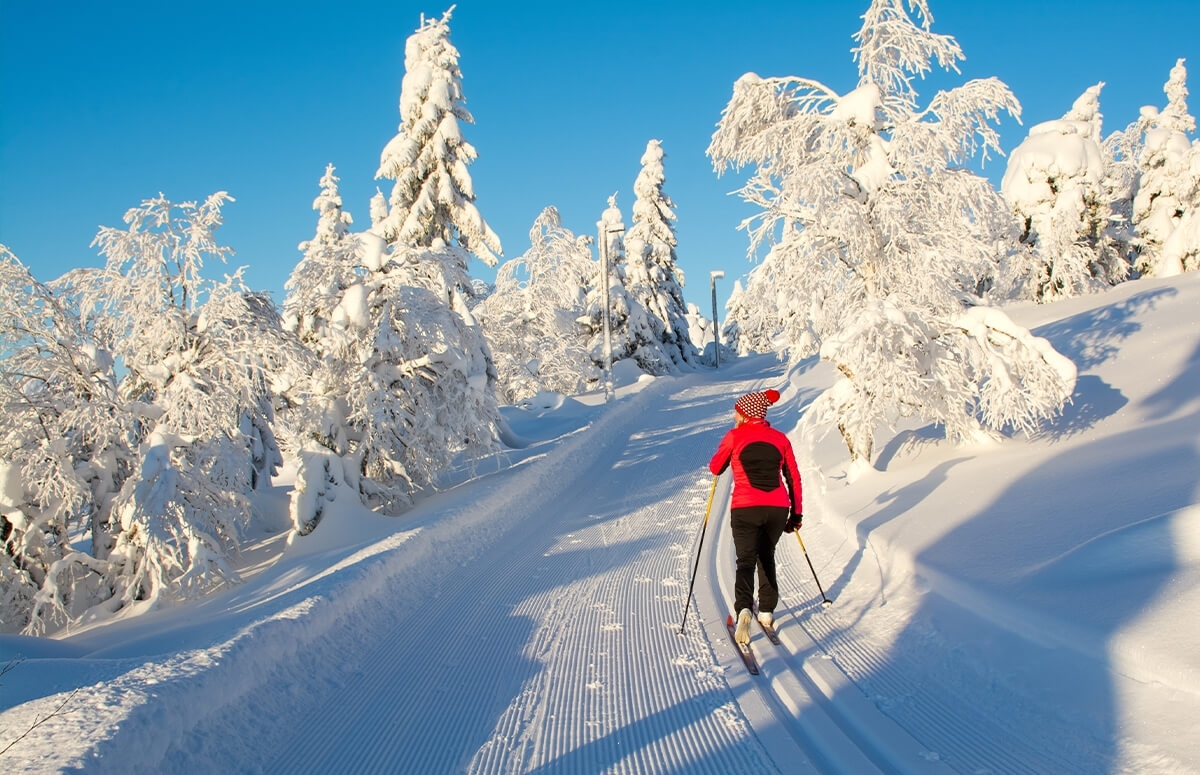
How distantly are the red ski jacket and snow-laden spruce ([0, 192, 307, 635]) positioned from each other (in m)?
7.59

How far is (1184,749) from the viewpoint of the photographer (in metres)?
2.97

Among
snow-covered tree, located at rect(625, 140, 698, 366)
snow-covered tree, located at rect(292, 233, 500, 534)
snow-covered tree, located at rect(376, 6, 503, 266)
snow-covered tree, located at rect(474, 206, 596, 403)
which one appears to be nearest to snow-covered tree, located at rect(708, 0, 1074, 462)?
snow-covered tree, located at rect(292, 233, 500, 534)

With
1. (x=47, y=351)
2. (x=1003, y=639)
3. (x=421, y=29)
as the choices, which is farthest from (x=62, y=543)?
(x=421, y=29)

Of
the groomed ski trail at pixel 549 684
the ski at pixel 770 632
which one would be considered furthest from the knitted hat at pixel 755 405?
the groomed ski trail at pixel 549 684

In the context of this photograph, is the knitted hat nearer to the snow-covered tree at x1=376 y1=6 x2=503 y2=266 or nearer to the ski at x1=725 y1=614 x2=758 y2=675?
the ski at x1=725 y1=614 x2=758 y2=675

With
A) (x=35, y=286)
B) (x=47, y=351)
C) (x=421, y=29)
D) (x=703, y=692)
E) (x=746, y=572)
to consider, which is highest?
(x=421, y=29)

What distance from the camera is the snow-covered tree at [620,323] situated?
3572cm

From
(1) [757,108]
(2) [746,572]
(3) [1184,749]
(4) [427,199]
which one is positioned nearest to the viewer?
(3) [1184,749]

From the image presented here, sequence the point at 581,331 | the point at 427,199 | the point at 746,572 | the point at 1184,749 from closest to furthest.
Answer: the point at 1184,749 → the point at 746,572 → the point at 427,199 → the point at 581,331

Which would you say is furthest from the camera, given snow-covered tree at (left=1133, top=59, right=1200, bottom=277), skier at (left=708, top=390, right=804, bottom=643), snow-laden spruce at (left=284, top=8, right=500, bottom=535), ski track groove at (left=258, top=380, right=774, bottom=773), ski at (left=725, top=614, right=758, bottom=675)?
snow-covered tree at (left=1133, top=59, right=1200, bottom=277)

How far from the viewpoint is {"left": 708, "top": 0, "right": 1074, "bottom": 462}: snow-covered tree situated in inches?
331

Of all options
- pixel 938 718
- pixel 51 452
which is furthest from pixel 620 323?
pixel 938 718

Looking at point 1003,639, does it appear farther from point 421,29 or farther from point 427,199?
point 421,29

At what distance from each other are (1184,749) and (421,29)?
2166 centimetres
